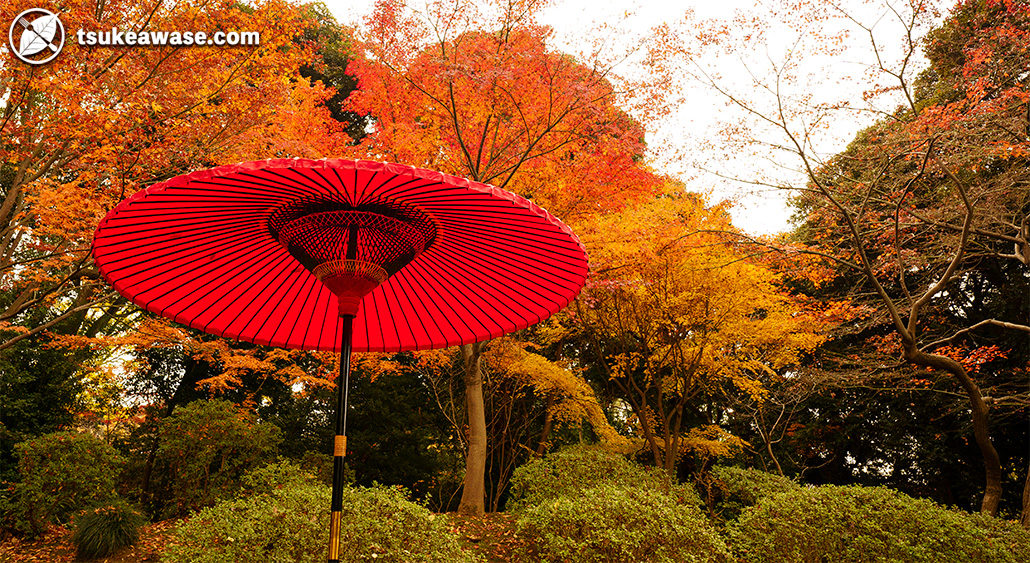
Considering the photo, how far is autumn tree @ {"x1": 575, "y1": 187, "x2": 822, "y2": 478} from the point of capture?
8047mm

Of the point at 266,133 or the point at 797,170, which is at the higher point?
the point at 266,133

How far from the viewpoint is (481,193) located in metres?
1.31

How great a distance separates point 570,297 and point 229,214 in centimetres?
101

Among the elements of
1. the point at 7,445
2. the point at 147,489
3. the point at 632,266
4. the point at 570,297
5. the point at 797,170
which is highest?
the point at 797,170

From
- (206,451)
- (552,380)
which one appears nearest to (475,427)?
(552,380)

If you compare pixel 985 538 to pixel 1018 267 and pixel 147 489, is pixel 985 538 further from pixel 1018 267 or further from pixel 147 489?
pixel 147 489

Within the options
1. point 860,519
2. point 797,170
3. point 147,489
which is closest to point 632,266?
point 797,170

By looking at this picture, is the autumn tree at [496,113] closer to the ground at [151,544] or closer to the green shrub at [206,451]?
the ground at [151,544]

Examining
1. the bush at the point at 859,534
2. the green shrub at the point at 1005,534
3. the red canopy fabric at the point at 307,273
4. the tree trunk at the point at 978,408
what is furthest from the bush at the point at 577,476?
the red canopy fabric at the point at 307,273

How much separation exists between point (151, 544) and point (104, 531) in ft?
1.74

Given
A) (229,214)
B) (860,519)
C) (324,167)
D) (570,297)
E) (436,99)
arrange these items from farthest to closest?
1. (436,99)
2. (860,519)
3. (570,297)
4. (229,214)
5. (324,167)

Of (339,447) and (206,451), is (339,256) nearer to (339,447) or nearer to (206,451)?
(339,447)

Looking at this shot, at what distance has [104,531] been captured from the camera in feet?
20.1

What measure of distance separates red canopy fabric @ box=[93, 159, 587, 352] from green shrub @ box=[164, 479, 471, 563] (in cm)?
230
